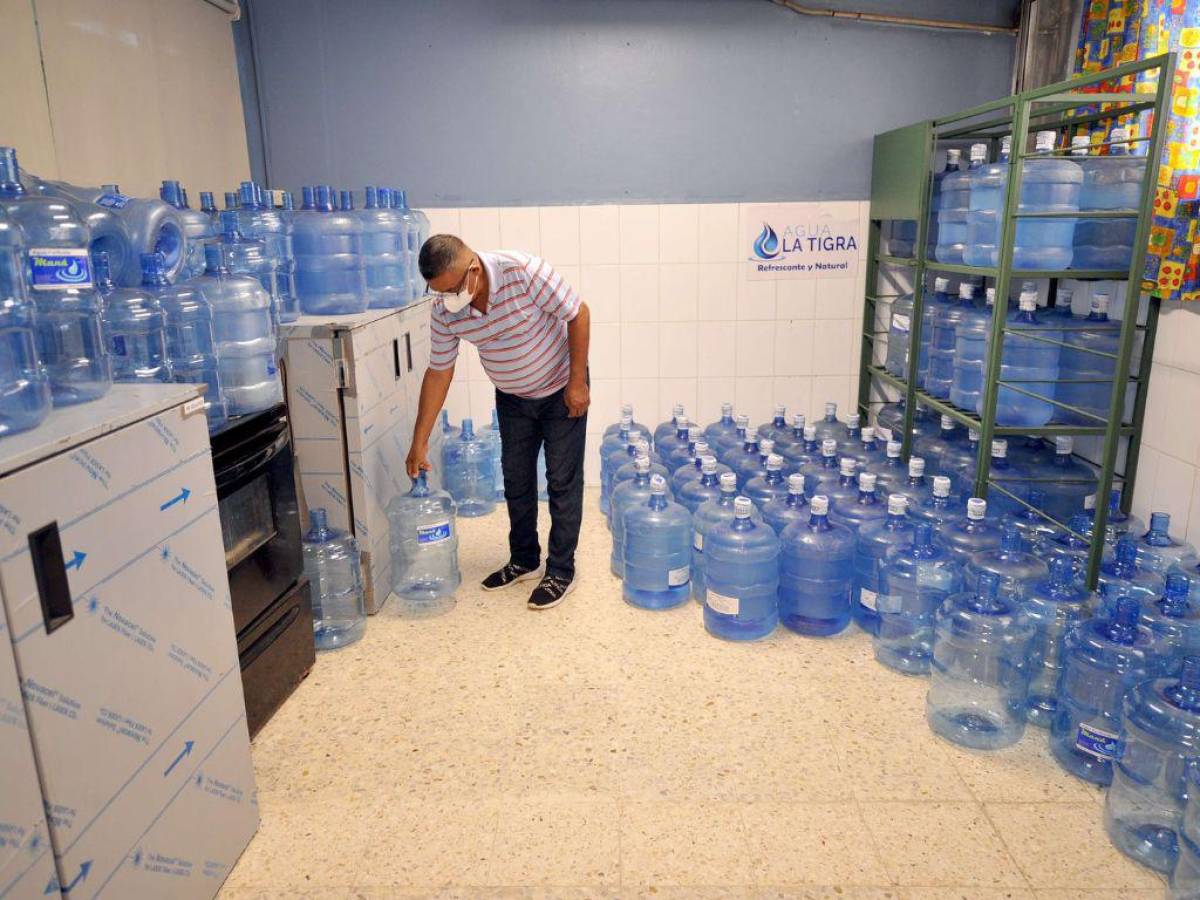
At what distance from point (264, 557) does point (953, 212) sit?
3113 mm

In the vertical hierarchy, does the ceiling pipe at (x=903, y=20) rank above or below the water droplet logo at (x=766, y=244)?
above

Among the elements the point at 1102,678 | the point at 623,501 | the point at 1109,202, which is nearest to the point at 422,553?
the point at 623,501

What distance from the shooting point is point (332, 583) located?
3.15 metres

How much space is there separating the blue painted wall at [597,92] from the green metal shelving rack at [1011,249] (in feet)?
1.09

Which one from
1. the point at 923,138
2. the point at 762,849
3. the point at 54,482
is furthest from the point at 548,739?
the point at 923,138

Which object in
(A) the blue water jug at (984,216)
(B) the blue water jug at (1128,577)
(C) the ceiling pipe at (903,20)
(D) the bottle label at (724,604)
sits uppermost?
(C) the ceiling pipe at (903,20)

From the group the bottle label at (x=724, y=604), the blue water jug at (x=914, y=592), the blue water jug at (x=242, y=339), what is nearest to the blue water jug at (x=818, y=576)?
the blue water jug at (x=914, y=592)

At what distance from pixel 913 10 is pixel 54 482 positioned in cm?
435

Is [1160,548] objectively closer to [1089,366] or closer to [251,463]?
[1089,366]

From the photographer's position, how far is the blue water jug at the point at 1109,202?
10.1 ft

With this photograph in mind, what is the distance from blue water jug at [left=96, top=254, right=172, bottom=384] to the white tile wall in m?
2.28

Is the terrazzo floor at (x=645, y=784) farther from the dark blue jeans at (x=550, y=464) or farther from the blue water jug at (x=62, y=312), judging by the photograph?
the blue water jug at (x=62, y=312)

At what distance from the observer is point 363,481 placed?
3117 millimetres

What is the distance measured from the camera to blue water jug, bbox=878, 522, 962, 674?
2912 mm
